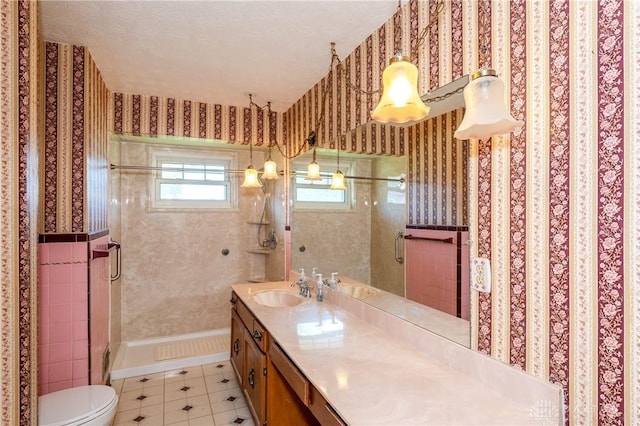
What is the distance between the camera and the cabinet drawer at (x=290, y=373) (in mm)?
1322

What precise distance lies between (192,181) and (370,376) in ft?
10.5

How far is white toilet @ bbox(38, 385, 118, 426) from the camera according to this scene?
168cm

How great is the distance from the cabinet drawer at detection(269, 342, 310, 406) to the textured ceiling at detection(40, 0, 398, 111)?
5.68 feet

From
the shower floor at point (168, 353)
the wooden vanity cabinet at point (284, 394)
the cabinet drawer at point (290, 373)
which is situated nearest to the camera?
the cabinet drawer at point (290, 373)

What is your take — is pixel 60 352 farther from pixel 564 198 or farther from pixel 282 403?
pixel 564 198

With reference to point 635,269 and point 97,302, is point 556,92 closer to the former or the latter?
point 635,269

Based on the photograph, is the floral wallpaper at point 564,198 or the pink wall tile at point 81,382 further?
the pink wall tile at point 81,382

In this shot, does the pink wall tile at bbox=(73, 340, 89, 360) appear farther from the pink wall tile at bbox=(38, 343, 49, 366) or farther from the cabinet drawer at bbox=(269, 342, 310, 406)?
the cabinet drawer at bbox=(269, 342, 310, 406)

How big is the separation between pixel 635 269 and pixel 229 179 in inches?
145

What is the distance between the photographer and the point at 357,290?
2.16 m

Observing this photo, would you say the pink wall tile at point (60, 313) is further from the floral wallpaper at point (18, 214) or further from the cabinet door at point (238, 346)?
the cabinet door at point (238, 346)

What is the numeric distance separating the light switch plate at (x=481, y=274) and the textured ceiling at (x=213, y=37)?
53.1 inches

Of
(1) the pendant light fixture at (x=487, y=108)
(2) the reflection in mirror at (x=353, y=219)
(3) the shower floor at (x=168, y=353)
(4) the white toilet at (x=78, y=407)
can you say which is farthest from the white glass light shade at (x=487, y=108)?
(3) the shower floor at (x=168, y=353)

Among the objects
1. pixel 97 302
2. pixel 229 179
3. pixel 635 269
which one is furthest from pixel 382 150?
pixel 229 179
